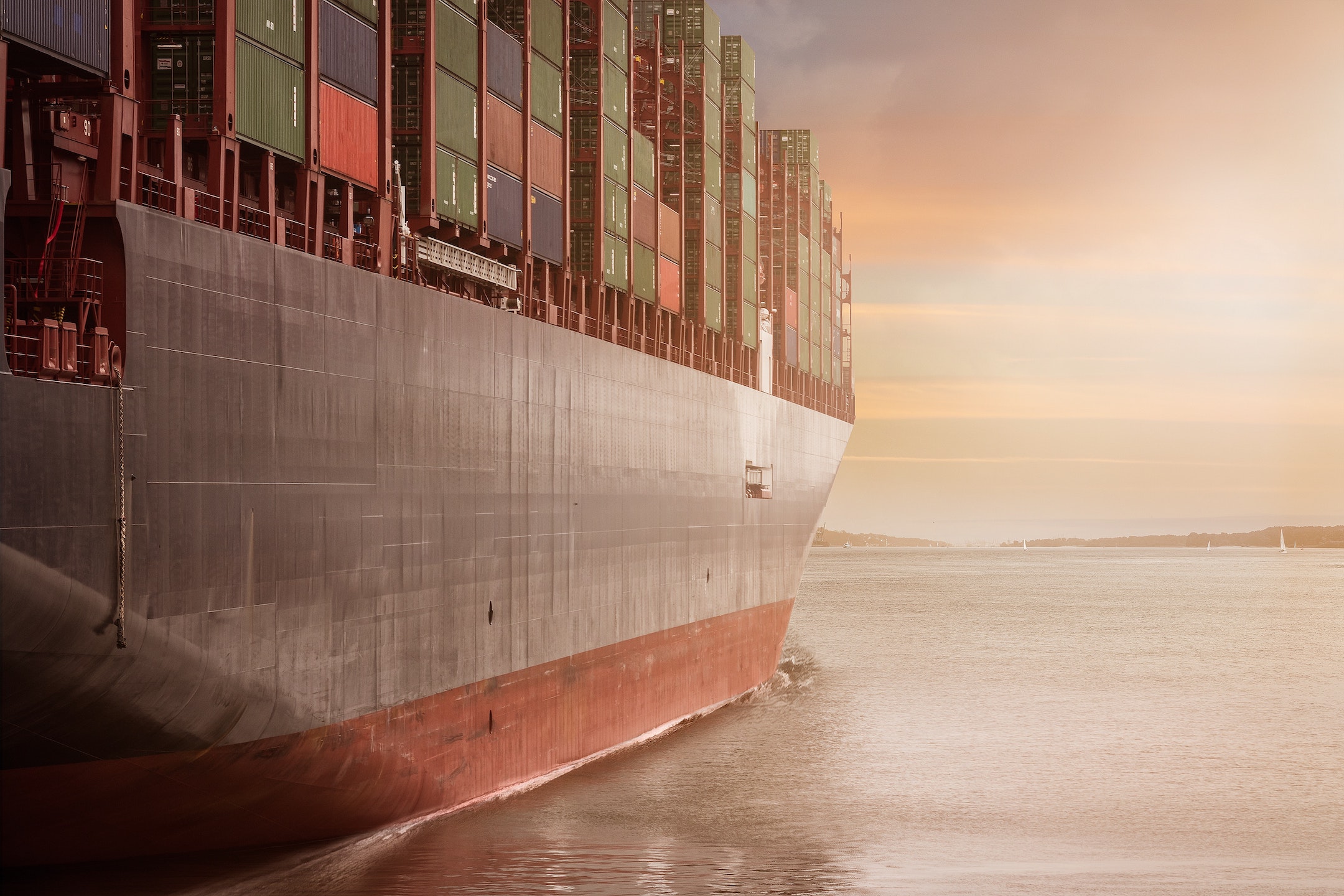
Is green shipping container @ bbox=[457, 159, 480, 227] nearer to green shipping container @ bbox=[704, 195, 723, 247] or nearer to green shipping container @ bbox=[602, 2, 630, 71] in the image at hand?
green shipping container @ bbox=[602, 2, 630, 71]

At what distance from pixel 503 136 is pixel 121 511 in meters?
14.9

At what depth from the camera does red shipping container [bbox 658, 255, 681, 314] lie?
37.5 meters

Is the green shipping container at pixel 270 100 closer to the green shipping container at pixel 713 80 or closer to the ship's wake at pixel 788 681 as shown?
the green shipping container at pixel 713 80

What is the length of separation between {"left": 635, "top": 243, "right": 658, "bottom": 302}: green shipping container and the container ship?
5.20 ft

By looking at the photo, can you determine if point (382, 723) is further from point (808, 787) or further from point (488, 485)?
point (808, 787)

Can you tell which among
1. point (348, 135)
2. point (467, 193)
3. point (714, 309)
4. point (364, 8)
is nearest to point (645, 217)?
point (714, 309)

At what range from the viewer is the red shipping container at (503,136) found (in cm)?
2592

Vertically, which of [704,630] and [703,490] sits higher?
[703,490]

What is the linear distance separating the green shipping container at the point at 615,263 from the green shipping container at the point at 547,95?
12.8 ft

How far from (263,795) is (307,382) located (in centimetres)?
564

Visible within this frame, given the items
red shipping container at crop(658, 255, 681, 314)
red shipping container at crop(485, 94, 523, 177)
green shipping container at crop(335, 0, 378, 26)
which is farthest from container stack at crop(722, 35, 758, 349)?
green shipping container at crop(335, 0, 378, 26)

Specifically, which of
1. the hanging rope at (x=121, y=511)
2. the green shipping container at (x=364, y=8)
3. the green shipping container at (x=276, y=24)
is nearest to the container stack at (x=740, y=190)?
the green shipping container at (x=364, y=8)

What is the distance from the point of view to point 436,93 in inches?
920

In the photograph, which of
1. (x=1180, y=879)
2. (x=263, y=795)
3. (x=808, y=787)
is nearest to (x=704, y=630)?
(x=808, y=787)
